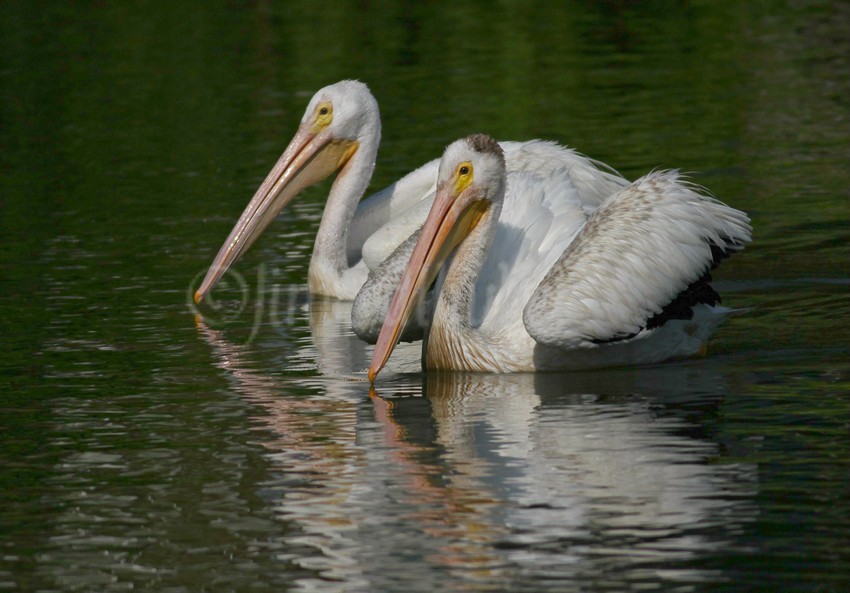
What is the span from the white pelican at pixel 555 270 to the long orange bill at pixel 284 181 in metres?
2.04

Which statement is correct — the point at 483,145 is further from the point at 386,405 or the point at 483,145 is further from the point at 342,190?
the point at 342,190

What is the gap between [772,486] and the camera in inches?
193

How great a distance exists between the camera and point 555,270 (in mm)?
6332

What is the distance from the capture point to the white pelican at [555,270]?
634 centimetres

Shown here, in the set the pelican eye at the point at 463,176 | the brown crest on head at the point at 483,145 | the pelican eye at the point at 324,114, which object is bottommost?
the pelican eye at the point at 463,176

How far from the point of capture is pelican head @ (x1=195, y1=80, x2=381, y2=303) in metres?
8.86

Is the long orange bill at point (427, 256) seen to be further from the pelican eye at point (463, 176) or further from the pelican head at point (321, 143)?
the pelican head at point (321, 143)

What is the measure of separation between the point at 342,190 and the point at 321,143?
0.28 meters

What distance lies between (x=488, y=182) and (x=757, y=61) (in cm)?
1023

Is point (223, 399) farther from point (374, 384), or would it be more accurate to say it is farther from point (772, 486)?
point (772, 486)

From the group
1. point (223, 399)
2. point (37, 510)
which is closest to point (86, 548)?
point (37, 510)

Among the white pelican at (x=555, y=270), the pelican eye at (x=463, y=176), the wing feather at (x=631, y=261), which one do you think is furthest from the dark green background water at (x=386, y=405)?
the pelican eye at (x=463, y=176)

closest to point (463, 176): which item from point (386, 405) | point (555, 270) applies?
point (555, 270)

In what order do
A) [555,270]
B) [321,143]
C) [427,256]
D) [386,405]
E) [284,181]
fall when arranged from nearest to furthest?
[386,405] < [555,270] < [427,256] < [284,181] < [321,143]
